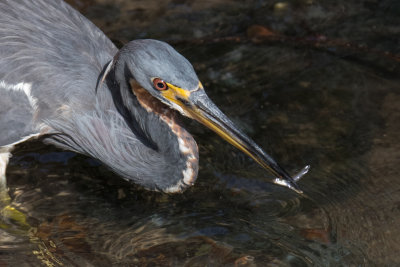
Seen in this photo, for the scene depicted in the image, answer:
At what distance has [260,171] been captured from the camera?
4621 millimetres

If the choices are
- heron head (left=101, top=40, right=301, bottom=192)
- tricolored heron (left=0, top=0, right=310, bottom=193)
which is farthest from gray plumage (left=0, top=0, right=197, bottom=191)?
heron head (left=101, top=40, right=301, bottom=192)

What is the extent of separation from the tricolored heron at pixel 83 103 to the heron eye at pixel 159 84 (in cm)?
10

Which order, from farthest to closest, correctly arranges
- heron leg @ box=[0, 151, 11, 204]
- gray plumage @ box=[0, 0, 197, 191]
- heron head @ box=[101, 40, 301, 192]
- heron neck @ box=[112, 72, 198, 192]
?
heron leg @ box=[0, 151, 11, 204] → gray plumage @ box=[0, 0, 197, 191] → heron neck @ box=[112, 72, 198, 192] → heron head @ box=[101, 40, 301, 192]

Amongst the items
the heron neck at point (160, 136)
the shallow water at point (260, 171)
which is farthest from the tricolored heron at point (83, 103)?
the shallow water at point (260, 171)

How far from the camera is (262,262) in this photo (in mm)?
3984

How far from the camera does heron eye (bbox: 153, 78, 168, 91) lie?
374 cm

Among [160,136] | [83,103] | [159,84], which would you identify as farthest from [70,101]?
[159,84]

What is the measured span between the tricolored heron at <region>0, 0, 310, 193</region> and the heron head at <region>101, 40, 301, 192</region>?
1.3 inches

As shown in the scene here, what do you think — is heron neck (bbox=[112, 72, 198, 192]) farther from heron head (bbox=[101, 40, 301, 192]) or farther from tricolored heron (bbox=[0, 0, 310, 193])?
heron head (bbox=[101, 40, 301, 192])

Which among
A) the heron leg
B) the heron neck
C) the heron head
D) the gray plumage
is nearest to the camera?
the heron head

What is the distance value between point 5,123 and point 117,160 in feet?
2.60

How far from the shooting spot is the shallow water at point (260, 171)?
411 centimetres

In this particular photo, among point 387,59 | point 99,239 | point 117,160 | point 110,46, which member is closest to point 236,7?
point 387,59

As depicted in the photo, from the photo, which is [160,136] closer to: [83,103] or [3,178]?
[83,103]
